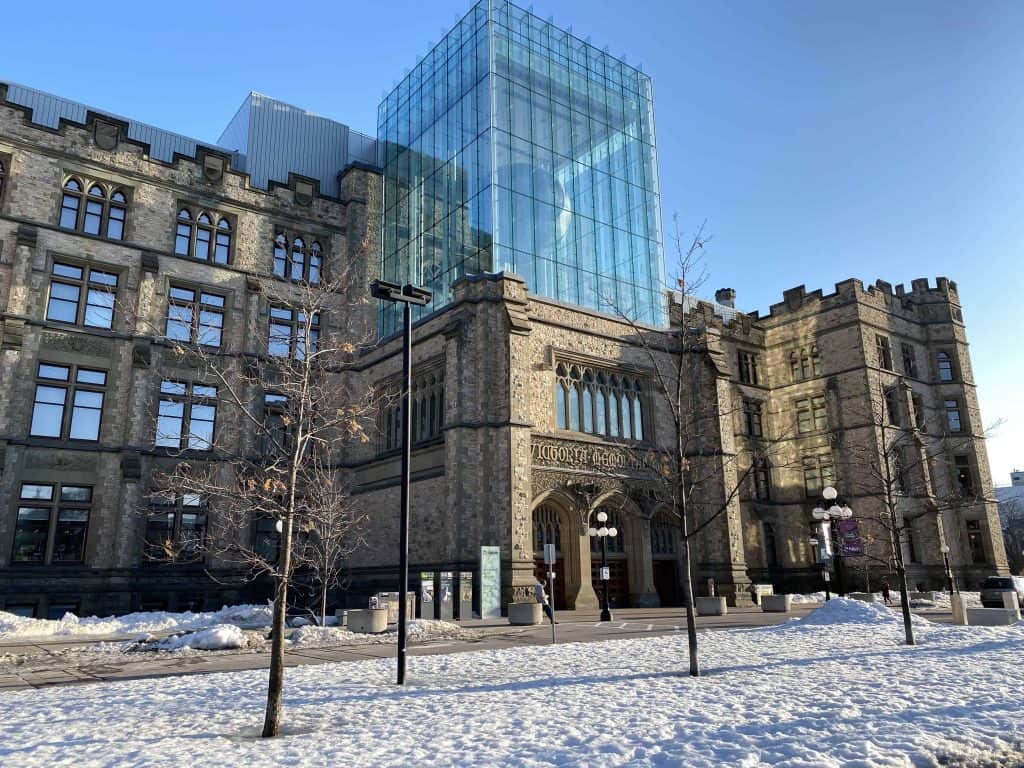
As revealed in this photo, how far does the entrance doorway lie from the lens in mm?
29047

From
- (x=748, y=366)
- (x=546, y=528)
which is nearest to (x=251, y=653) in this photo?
(x=546, y=528)

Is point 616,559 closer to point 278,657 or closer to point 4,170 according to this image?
point 278,657

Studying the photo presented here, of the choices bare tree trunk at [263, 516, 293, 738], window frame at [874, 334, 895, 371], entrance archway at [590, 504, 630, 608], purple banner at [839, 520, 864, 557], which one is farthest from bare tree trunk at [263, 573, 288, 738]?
window frame at [874, 334, 895, 371]

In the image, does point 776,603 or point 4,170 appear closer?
point 776,603

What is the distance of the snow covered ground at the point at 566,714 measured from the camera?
695cm

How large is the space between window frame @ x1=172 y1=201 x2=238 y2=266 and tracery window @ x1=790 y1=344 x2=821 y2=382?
33.0 metres

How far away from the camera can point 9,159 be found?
96.8 feet

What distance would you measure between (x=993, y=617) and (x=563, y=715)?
17177 millimetres

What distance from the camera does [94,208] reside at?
103ft

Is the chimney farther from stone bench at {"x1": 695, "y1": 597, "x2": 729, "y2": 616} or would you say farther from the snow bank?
the snow bank

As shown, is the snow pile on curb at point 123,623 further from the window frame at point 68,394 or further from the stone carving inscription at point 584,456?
the stone carving inscription at point 584,456

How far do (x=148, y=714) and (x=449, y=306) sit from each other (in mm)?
21780

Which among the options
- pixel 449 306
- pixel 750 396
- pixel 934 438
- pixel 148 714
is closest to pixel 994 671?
pixel 148 714

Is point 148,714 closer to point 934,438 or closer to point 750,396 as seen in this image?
point 750,396
